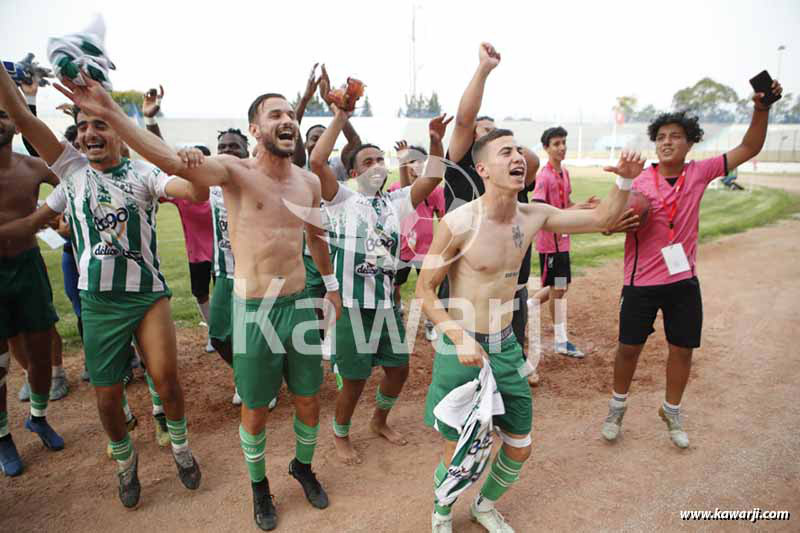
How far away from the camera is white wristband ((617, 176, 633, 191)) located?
3.14 m

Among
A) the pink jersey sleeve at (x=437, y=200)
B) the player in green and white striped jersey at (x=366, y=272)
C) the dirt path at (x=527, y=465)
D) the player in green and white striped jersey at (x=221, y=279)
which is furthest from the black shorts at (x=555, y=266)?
the player in green and white striped jersey at (x=221, y=279)

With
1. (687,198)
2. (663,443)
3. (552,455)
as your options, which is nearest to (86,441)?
(552,455)

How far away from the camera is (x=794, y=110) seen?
4338cm

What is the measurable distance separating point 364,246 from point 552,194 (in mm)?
2625

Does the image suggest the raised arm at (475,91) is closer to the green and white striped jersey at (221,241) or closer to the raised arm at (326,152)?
the raised arm at (326,152)

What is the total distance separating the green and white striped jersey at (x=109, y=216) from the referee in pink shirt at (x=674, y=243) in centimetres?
356

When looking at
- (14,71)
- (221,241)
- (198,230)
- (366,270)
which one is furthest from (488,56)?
(198,230)

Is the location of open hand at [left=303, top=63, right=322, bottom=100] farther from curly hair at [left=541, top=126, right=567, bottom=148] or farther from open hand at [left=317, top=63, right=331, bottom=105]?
curly hair at [left=541, top=126, right=567, bottom=148]

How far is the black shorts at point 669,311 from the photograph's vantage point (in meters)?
3.94

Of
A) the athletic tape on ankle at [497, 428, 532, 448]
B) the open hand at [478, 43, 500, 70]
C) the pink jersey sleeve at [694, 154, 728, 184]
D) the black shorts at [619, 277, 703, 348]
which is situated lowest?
the athletic tape on ankle at [497, 428, 532, 448]

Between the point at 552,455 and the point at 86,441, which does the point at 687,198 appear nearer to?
the point at 552,455

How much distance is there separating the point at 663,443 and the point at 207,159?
4065 mm

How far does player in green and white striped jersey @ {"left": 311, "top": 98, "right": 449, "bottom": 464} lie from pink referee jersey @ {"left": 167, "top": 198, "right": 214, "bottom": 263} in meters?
2.08

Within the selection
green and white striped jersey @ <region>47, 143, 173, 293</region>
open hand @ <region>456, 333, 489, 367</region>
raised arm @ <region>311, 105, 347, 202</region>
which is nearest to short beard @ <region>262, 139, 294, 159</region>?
raised arm @ <region>311, 105, 347, 202</region>
